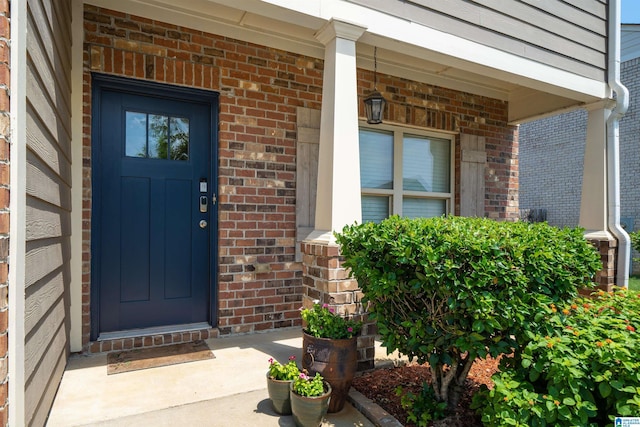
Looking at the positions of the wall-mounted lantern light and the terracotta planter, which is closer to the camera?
the terracotta planter

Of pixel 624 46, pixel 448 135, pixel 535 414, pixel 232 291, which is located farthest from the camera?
pixel 624 46

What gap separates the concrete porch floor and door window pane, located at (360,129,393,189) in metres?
1.94

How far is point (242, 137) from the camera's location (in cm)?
339

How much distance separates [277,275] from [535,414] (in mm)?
2400

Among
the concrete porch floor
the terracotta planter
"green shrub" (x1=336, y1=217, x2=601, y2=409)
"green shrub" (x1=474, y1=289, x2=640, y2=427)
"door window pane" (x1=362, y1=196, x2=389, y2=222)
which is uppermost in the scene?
"door window pane" (x1=362, y1=196, x2=389, y2=222)

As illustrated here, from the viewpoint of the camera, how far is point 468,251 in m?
1.80

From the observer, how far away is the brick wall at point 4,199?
1221 mm

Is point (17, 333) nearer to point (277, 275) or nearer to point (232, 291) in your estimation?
point (232, 291)

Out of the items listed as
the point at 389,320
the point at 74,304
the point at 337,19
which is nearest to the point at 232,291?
the point at 74,304

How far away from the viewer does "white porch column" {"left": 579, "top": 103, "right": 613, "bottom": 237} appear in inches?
162

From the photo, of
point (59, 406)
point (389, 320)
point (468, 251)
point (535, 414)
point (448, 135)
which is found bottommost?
point (59, 406)

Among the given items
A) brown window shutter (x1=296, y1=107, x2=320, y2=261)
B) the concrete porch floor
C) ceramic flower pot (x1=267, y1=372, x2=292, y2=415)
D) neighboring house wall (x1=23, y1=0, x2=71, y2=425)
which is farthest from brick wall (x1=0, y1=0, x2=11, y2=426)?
brown window shutter (x1=296, y1=107, x2=320, y2=261)

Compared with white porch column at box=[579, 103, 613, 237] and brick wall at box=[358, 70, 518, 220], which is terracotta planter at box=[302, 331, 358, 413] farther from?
white porch column at box=[579, 103, 613, 237]

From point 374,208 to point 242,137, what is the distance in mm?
1665
